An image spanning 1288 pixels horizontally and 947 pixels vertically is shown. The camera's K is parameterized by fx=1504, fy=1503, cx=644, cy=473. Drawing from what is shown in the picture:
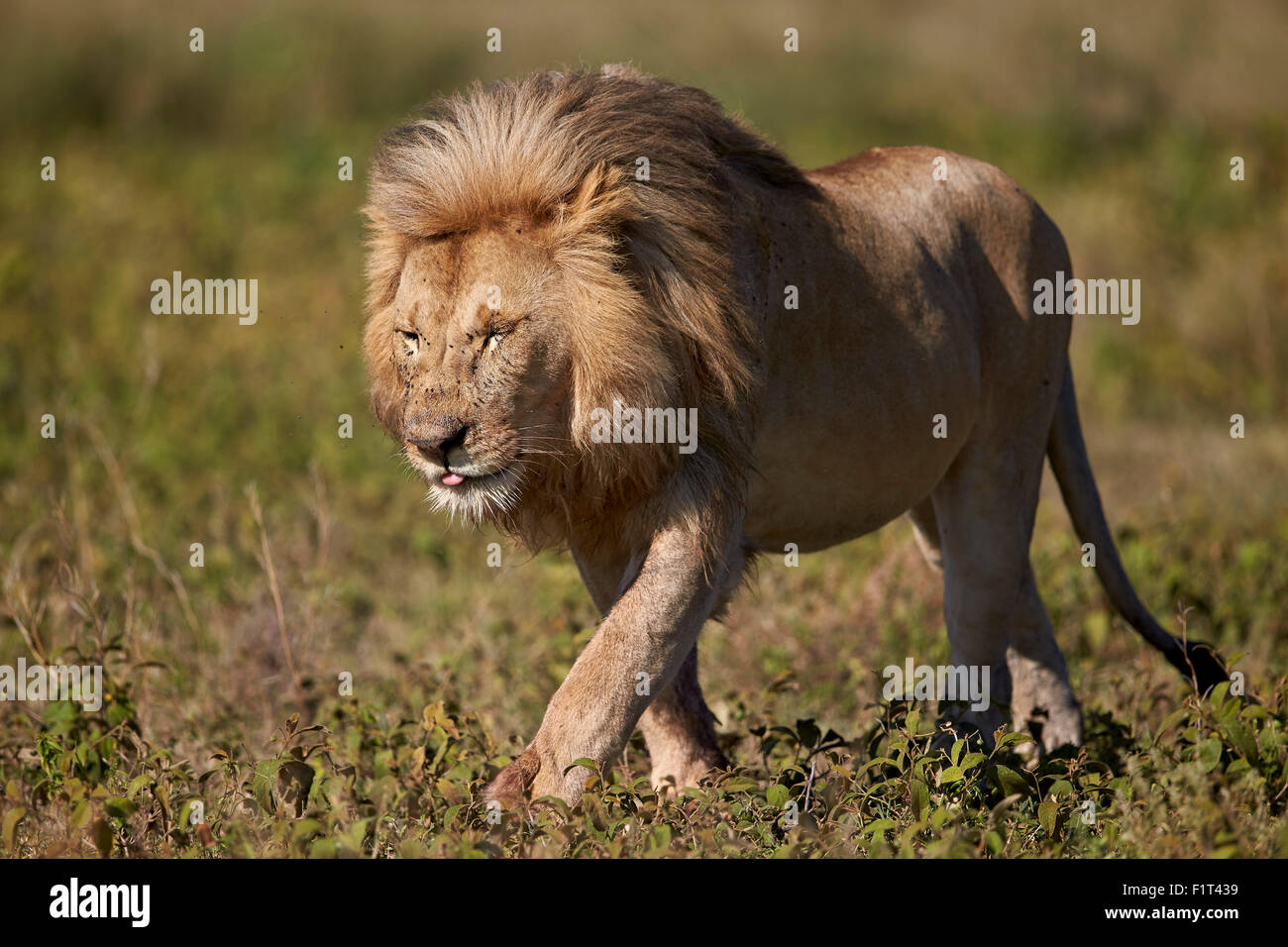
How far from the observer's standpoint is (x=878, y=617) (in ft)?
20.4

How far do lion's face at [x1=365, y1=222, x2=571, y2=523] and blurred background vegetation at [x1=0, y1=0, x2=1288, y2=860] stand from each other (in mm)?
1369

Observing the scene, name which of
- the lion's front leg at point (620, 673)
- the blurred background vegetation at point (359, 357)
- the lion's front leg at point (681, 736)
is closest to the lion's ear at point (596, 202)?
the lion's front leg at point (620, 673)

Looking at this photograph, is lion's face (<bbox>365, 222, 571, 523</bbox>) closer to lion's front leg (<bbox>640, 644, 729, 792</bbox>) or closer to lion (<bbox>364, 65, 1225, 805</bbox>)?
lion (<bbox>364, 65, 1225, 805</bbox>)

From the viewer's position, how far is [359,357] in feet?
19.7

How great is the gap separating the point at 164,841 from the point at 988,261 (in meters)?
2.85

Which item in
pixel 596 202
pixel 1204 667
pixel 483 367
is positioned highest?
pixel 596 202

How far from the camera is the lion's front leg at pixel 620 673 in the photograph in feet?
11.0

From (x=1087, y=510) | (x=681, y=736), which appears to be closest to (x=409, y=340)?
(x=681, y=736)

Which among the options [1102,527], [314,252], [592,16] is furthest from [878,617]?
[592,16]

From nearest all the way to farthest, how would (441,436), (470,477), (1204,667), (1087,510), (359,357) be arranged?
(441,436) < (470,477) < (1204,667) < (1087,510) < (359,357)

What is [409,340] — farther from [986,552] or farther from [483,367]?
[986,552]

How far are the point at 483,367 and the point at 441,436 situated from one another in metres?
0.18

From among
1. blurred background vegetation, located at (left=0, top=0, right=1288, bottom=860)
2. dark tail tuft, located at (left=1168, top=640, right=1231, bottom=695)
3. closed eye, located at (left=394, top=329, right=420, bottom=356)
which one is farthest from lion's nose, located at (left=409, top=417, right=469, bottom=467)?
dark tail tuft, located at (left=1168, top=640, right=1231, bottom=695)

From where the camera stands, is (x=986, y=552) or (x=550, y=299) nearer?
(x=550, y=299)
